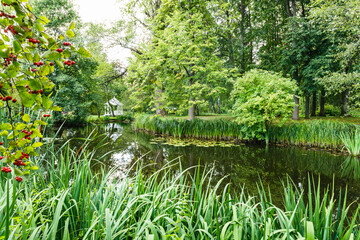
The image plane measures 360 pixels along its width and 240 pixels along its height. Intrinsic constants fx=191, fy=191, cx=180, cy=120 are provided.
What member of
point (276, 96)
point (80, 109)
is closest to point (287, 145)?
point (276, 96)

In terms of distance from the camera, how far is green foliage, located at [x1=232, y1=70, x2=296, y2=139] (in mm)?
7107

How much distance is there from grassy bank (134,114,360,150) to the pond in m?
0.49

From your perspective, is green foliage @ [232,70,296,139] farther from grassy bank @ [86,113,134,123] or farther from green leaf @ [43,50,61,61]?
grassy bank @ [86,113,134,123]

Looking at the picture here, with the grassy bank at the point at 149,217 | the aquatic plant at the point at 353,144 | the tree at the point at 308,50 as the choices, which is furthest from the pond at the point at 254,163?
the tree at the point at 308,50

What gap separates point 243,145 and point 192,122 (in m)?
2.69

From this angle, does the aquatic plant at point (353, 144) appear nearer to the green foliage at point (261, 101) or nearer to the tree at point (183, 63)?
the green foliage at point (261, 101)

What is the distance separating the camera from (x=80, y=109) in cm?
1387

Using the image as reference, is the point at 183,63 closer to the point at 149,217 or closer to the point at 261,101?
the point at 261,101

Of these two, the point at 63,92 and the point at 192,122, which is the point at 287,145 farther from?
the point at 63,92

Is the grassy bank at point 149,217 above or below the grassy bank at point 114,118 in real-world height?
below

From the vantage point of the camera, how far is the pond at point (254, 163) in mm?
4176

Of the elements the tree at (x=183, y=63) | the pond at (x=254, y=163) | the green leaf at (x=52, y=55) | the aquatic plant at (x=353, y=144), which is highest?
the tree at (x=183, y=63)

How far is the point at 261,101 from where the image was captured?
24.2 ft

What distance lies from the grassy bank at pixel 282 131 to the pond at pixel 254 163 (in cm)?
49
